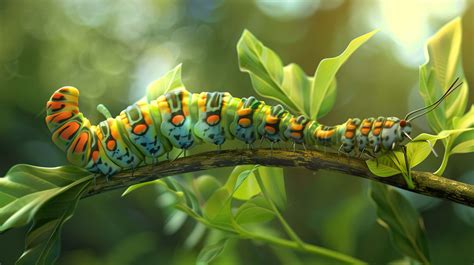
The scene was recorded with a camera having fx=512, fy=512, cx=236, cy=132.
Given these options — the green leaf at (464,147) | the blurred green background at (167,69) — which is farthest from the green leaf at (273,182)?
the blurred green background at (167,69)

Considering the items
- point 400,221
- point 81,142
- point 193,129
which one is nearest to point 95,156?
point 81,142

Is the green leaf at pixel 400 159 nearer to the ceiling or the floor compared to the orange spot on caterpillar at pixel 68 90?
nearer to the floor

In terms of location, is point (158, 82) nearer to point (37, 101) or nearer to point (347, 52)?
point (347, 52)

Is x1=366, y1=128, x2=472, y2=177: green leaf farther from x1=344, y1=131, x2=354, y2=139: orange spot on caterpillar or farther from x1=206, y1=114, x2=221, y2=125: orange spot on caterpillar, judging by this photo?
x1=206, y1=114, x2=221, y2=125: orange spot on caterpillar

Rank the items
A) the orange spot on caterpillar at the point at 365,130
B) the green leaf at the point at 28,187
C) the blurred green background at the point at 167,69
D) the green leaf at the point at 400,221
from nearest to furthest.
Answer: the green leaf at the point at 28,187
the orange spot on caterpillar at the point at 365,130
the green leaf at the point at 400,221
the blurred green background at the point at 167,69

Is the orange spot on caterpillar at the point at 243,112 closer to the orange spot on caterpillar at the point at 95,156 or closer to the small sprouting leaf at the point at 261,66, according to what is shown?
the small sprouting leaf at the point at 261,66

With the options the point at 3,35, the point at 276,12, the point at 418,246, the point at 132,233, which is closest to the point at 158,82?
the point at 418,246

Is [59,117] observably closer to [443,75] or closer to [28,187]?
[28,187]
